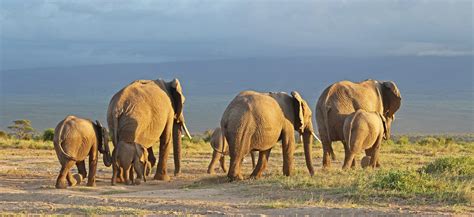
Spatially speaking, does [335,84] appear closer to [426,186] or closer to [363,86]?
[363,86]

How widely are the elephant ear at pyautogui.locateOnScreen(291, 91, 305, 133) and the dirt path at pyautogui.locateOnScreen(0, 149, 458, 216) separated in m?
1.98

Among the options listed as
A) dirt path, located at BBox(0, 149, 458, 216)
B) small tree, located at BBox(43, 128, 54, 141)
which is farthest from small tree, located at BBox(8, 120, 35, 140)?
dirt path, located at BBox(0, 149, 458, 216)

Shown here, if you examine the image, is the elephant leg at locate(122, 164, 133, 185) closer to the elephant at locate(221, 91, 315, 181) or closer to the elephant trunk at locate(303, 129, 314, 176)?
the elephant at locate(221, 91, 315, 181)

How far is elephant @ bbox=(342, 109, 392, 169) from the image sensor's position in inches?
695

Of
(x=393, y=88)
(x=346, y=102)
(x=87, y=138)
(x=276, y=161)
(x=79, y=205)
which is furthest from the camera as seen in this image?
(x=276, y=161)

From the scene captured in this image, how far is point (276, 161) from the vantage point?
80.9 feet

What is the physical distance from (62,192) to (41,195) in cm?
89

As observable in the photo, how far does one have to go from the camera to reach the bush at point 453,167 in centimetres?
1636

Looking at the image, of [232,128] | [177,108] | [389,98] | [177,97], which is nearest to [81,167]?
[177,108]

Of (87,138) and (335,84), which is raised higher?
(335,84)

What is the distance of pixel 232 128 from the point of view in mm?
16094

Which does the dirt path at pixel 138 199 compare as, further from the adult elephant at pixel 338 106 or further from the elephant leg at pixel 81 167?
the adult elephant at pixel 338 106

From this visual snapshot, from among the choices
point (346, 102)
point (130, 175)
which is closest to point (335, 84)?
point (346, 102)

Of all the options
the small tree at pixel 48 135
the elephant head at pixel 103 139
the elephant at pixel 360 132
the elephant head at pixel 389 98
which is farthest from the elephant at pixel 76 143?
the small tree at pixel 48 135
